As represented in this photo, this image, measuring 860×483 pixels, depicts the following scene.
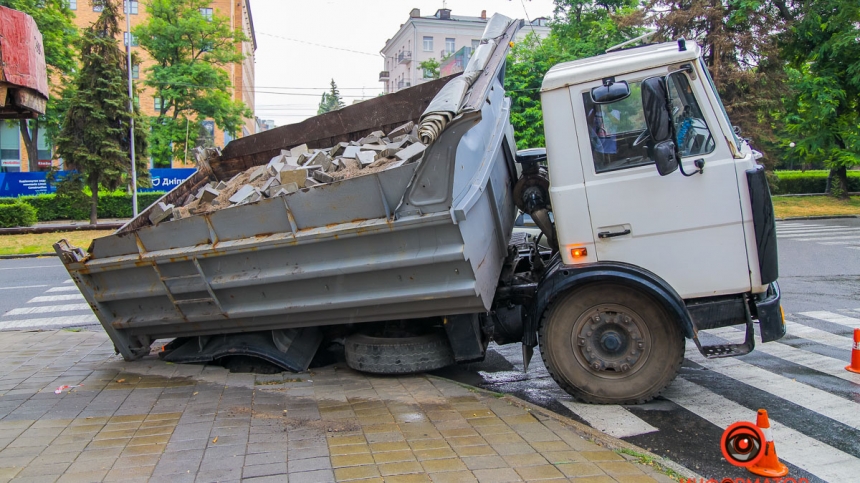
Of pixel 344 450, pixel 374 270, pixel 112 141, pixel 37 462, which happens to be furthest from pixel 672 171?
pixel 112 141

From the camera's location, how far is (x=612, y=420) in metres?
4.71

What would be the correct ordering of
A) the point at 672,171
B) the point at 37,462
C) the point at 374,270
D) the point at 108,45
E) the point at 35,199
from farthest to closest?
the point at 35,199
the point at 108,45
the point at 374,270
the point at 672,171
the point at 37,462

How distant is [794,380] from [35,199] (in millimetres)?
29637

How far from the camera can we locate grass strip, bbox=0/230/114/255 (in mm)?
18266

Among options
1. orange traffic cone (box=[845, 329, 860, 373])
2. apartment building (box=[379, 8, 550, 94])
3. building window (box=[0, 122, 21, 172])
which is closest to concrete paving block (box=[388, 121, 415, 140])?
orange traffic cone (box=[845, 329, 860, 373])

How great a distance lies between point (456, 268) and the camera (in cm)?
463

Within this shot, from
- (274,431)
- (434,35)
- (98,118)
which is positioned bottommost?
(274,431)

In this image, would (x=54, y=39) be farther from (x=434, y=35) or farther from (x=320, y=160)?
(x=434, y=35)

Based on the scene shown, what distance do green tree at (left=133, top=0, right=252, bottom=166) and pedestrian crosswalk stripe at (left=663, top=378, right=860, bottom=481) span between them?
33968 millimetres

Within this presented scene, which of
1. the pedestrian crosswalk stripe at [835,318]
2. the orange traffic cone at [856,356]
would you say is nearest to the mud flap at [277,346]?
the orange traffic cone at [856,356]

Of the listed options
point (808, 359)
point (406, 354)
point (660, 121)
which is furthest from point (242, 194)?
point (808, 359)

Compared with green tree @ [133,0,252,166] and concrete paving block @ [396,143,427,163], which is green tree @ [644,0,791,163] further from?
green tree @ [133,0,252,166]

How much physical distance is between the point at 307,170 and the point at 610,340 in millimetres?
2841

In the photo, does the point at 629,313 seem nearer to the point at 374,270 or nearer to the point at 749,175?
the point at 749,175
